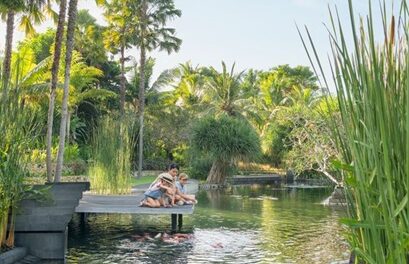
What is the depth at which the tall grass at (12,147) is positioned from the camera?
4.78 meters

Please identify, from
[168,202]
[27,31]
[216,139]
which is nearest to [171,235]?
[168,202]

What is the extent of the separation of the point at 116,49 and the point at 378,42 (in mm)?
22122

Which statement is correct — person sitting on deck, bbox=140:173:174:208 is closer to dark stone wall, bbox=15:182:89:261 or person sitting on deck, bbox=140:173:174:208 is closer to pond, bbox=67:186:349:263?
pond, bbox=67:186:349:263

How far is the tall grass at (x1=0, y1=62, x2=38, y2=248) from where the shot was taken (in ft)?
15.7

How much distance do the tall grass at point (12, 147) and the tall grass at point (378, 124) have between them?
3.95 metres

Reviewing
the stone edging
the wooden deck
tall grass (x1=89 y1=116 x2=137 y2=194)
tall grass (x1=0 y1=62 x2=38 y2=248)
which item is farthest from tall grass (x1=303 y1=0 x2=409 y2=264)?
tall grass (x1=89 y1=116 x2=137 y2=194)

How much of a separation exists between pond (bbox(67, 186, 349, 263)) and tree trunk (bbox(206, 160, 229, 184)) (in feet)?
28.8

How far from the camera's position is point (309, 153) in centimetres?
1447

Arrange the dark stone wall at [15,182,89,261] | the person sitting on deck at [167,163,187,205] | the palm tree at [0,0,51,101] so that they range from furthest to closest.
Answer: the palm tree at [0,0,51,101]
the person sitting on deck at [167,163,187,205]
the dark stone wall at [15,182,89,261]

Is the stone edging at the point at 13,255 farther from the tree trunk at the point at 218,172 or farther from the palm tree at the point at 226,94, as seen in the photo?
the palm tree at the point at 226,94

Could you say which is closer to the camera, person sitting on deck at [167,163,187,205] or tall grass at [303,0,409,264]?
tall grass at [303,0,409,264]

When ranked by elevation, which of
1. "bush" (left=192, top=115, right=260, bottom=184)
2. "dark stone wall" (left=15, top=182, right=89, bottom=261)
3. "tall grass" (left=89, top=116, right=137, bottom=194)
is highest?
"bush" (left=192, top=115, right=260, bottom=184)

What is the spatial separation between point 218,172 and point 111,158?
38.3 ft

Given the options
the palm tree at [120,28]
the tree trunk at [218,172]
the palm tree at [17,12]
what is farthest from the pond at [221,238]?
the palm tree at [120,28]
